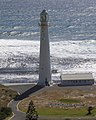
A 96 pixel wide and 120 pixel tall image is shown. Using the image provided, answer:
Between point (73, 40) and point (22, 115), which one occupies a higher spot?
point (73, 40)

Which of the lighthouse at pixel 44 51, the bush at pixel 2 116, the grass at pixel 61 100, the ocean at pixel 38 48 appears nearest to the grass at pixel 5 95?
the grass at pixel 61 100

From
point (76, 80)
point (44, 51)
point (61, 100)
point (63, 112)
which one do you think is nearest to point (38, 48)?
point (76, 80)

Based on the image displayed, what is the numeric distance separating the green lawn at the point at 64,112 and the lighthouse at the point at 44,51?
6943mm

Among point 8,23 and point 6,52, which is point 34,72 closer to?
point 6,52

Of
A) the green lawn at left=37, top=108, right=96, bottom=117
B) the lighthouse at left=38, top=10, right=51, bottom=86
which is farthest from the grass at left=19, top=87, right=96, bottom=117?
the lighthouse at left=38, top=10, right=51, bottom=86

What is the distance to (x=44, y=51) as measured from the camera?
4512 centimetres

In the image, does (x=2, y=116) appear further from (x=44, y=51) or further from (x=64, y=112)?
(x=44, y=51)

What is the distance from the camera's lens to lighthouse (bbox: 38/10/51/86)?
147 feet

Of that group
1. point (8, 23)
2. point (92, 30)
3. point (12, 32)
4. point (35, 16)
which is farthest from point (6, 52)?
point (35, 16)

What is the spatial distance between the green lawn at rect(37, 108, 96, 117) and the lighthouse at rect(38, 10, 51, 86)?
6943 millimetres

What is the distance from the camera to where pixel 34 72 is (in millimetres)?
55344

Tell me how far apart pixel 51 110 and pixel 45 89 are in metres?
6.29

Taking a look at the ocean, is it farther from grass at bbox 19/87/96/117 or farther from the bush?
the bush

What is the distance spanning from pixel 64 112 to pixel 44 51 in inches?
338
